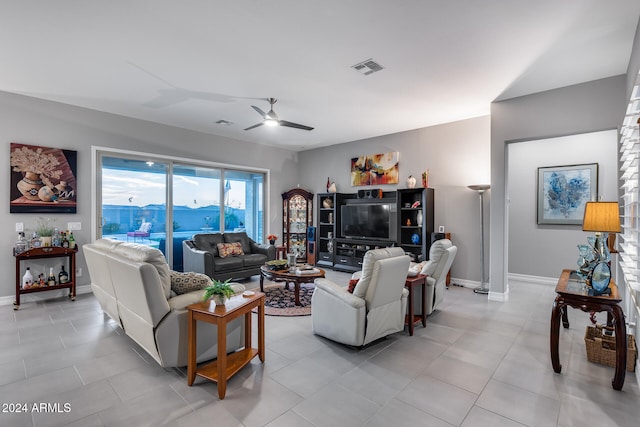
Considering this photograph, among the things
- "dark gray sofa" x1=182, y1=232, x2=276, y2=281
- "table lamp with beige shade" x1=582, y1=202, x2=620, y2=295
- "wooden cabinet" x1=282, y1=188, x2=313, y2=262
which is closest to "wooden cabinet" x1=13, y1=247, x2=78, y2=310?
"dark gray sofa" x1=182, y1=232, x2=276, y2=281

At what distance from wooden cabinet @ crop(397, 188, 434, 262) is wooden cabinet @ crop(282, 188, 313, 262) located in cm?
260

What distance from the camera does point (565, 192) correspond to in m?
5.68

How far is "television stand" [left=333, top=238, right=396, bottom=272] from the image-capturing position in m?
6.73

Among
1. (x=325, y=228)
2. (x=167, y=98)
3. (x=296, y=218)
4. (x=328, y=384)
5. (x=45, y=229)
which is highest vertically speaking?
(x=167, y=98)

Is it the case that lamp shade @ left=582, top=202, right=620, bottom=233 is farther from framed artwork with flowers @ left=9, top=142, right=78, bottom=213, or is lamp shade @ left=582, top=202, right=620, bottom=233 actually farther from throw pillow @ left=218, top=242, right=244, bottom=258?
framed artwork with flowers @ left=9, top=142, right=78, bottom=213

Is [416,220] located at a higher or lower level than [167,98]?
lower

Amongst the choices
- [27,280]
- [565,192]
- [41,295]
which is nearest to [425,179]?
[565,192]

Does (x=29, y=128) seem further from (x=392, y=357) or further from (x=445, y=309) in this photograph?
(x=445, y=309)

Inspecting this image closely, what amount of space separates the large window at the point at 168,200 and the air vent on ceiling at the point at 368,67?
4.23 meters

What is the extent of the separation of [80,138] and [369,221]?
5443 mm

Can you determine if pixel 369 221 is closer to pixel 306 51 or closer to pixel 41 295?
pixel 306 51

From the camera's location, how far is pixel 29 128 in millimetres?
4660

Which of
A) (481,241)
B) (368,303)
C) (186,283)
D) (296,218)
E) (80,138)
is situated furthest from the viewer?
(296,218)

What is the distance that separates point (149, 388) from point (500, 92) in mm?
5258
